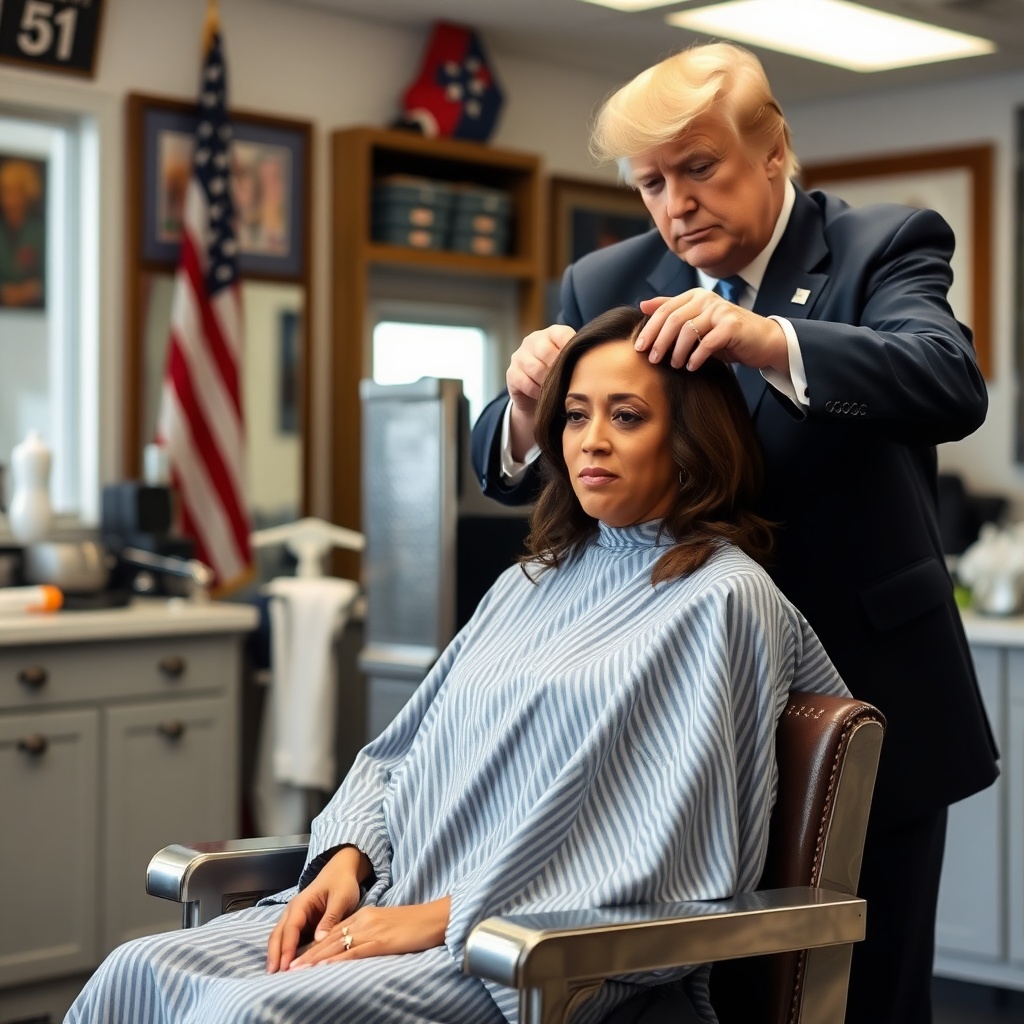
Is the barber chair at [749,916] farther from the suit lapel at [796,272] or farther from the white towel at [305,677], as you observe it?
the white towel at [305,677]

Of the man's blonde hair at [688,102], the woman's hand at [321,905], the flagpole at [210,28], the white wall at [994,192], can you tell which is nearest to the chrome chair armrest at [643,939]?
the woman's hand at [321,905]

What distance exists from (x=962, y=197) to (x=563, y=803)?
532cm

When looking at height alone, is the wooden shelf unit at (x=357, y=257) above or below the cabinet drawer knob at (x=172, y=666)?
above

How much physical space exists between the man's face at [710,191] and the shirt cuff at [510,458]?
32 cm

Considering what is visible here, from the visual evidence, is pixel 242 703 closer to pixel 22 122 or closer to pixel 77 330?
pixel 77 330

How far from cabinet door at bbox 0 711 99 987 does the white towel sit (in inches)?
25.6

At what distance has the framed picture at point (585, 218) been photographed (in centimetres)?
577

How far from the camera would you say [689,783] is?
5.26 feet

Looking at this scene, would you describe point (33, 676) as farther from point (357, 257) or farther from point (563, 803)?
point (563, 803)

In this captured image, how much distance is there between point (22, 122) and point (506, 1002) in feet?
12.2

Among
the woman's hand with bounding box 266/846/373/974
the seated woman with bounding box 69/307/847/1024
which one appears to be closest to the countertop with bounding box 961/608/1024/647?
the seated woman with bounding box 69/307/847/1024

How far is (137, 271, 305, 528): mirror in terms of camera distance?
4867 millimetres

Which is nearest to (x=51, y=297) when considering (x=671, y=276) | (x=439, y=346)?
(x=439, y=346)

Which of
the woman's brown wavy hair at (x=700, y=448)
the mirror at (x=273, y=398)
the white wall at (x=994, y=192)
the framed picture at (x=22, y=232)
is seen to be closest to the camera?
the woman's brown wavy hair at (x=700, y=448)
